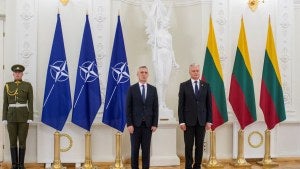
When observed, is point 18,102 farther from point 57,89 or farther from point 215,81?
point 215,81

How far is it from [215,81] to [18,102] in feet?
9.17

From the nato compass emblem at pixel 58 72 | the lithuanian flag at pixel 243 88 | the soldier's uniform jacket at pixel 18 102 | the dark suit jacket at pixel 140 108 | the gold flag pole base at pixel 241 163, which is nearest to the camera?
the dark suit jacket at pixel 140 108

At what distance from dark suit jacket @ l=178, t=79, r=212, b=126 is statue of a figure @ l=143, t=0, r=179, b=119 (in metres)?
1.17

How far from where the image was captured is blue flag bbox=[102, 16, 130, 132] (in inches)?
221

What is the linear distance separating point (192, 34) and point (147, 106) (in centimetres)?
244

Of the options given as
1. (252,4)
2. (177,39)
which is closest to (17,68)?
(177,39)

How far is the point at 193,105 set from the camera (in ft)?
15.4

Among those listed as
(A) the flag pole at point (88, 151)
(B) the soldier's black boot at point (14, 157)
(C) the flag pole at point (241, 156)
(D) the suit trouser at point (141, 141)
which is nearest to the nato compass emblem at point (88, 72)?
(A) the flag pole at point (88, 151)

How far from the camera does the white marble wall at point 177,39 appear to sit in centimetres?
572

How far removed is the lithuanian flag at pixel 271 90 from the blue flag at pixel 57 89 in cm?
290

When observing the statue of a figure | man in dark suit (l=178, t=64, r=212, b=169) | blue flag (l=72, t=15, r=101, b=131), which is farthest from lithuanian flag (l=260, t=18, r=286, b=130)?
blue flag (l=72, t=15, r=101, b=131)

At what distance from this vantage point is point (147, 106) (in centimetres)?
448

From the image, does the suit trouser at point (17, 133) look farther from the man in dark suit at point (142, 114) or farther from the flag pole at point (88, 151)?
the man in dark suit at point (142, 114)

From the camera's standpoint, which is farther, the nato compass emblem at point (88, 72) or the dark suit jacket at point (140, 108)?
the nato compass emblem at point (88, 72)
